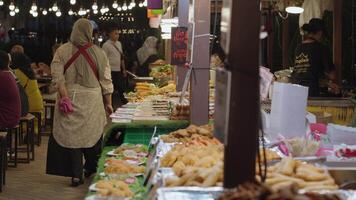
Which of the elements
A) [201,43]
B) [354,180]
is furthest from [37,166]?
[354,180]

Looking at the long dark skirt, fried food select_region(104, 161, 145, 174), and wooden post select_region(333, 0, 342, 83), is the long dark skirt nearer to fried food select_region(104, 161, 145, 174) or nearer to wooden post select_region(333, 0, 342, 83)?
fried food select_region(104, 161, 145, 174)

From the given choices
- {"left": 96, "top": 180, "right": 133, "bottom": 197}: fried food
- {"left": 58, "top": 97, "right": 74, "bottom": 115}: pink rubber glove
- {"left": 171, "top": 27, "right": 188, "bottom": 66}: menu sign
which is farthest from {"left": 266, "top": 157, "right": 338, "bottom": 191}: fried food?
{"left": 58, "top": 97, "right": 74, "bottom": 115}: pink rubber glove

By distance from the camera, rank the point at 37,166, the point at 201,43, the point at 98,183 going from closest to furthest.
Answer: the point at 98,183
the point at 201,43
the point at 37,166

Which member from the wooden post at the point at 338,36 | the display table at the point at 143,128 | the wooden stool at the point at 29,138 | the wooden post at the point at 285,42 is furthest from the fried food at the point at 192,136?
the wooden post at the point at 285,42

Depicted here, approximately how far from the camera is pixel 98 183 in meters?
4.20

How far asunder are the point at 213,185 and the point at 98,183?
1379mm

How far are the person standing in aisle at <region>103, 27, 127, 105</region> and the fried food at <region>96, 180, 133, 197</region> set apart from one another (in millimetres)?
9208

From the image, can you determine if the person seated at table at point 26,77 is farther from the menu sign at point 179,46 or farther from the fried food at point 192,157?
the fried food at point 192,157

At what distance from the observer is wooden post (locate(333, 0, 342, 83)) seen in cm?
894

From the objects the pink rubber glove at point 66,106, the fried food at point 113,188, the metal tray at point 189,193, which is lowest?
the fried food at point 113,188

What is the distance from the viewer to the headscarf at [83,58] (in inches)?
284

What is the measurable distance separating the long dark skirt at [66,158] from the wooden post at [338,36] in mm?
3854

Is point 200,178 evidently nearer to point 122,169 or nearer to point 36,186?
point 122,169

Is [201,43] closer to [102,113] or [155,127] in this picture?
[155,127]
